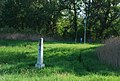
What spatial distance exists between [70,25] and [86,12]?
14.1ft

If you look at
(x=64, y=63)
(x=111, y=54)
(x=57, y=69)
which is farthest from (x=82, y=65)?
(x=57, y=69)

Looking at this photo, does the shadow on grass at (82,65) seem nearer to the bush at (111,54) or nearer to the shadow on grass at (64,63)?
the shadow on grass at (64,63)

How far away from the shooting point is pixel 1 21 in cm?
5309

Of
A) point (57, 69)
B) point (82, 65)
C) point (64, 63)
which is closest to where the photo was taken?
point (57, 69)

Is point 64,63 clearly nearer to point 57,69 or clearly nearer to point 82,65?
point 82,65

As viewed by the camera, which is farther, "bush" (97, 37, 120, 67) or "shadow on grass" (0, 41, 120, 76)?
"bush" (97, 37, 120, 67)

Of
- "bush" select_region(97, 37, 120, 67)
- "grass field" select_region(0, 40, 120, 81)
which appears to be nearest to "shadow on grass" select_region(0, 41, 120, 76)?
→ "grass field" select_region(0, 40, 120, 81)

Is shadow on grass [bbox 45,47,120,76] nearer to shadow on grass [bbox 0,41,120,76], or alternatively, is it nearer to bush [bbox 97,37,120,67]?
shadow on grass [bbox 0,41,120,76]

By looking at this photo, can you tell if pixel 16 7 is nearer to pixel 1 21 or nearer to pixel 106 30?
pixel 1 21

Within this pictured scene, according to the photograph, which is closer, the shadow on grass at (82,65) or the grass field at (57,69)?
the grass field at (57,69)

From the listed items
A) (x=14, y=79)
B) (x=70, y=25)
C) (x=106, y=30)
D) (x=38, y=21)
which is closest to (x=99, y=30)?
(x=106, y=30)

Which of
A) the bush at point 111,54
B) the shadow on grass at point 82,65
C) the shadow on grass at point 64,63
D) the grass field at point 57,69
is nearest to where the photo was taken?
the grass field at point 57,69

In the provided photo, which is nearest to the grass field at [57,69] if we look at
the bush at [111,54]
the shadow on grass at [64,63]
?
the shadow on grass at [64,63]

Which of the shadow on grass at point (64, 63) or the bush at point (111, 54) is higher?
the bush at point (111, 54)
